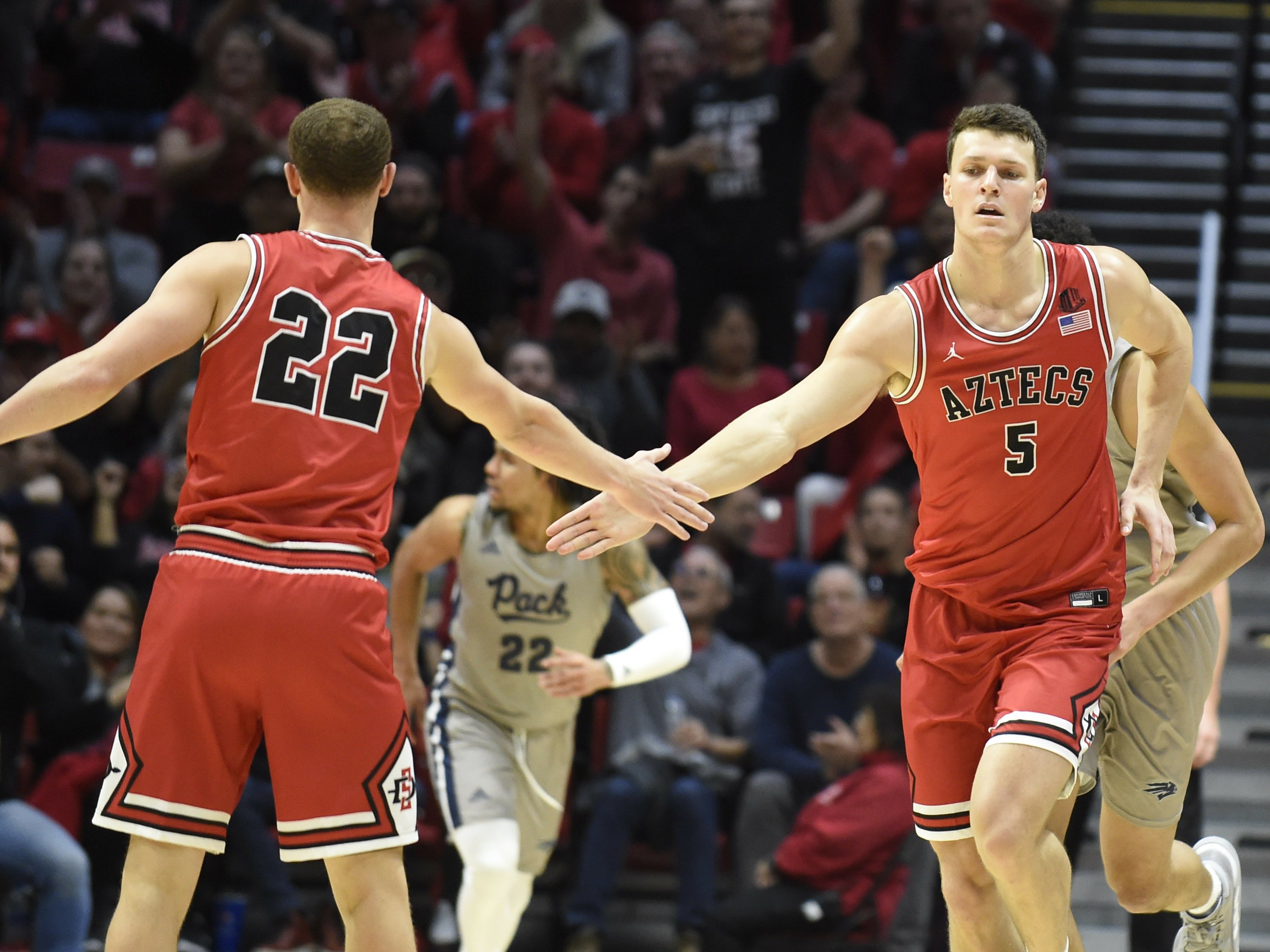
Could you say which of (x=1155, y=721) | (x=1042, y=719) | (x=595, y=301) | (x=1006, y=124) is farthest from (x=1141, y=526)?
(x=595, y=301)

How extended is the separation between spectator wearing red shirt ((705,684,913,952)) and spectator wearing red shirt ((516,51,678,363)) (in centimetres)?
344

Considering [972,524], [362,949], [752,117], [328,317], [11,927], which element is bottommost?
[11,927]

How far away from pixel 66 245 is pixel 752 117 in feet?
13.5

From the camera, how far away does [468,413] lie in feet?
14.5

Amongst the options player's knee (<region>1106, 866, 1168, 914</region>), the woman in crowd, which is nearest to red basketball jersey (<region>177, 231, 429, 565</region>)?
player's knee (<region>1106, 866, 1168, 914</region>)

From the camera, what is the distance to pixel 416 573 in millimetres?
6227

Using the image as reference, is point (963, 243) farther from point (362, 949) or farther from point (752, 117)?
point (752, 117)

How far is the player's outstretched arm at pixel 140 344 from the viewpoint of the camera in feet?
12.6

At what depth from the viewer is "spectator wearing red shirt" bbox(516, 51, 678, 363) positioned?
395 inches

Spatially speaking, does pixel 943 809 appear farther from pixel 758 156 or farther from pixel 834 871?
pixel 758 156

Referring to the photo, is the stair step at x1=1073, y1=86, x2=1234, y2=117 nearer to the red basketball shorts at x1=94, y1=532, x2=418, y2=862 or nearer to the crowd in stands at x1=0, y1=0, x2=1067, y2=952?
the crowd in stands at x1=0, y1=0, x2=1067, y2=952

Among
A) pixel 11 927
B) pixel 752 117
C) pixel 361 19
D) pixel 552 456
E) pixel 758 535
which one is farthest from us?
pixel 361 19

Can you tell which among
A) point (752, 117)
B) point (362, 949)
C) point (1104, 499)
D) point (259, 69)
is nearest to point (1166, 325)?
point (1104, 499)

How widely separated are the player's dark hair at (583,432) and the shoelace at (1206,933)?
8.27 ft
